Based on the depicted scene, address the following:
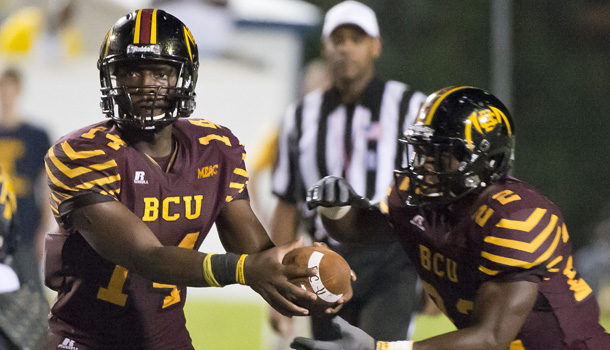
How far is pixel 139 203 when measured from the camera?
3322mm

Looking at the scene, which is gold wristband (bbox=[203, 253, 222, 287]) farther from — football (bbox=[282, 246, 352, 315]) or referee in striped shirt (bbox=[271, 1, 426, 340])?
referee in striped shirt (bbox=[271, 1, 426, 340])

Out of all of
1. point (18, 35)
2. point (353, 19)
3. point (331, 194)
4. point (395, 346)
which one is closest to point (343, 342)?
point (395, 346)

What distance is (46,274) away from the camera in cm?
339

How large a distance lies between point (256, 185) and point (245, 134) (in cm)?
413

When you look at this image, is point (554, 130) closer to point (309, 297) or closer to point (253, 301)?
point (253, 301)

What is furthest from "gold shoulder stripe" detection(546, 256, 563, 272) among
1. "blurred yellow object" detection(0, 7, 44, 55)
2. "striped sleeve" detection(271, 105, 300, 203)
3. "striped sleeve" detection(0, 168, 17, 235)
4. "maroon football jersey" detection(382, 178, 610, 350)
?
"blurred yellow object" detection(0, 7, 44, 55)

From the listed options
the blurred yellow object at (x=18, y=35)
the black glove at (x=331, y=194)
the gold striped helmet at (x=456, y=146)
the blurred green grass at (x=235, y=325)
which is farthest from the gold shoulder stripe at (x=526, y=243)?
the blurred yellow object at (x=18, y=35)

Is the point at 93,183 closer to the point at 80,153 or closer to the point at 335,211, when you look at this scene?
the point at 80,153

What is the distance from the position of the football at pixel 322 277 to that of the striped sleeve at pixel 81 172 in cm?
67

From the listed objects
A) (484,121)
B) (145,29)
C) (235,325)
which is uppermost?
(145,29)

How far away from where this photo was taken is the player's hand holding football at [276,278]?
9.78ft

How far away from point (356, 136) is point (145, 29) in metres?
1.85

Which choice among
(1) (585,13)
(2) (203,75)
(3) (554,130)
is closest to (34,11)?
(2) (203,75)

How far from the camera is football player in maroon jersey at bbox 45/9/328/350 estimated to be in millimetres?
3188
